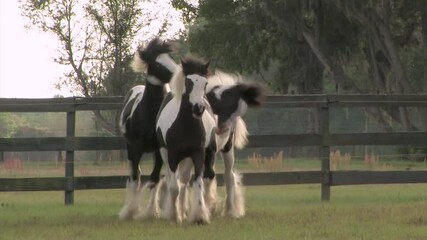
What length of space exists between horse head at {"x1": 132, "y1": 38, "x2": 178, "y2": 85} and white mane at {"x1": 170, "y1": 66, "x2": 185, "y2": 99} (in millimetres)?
737

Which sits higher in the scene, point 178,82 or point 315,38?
point 315,38

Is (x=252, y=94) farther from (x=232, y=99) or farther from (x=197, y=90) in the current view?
(x=197, y=90)

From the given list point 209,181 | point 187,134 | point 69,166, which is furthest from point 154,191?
point 69,166

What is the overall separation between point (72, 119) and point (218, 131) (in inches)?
105

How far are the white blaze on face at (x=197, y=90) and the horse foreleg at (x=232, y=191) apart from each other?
5.47 feet

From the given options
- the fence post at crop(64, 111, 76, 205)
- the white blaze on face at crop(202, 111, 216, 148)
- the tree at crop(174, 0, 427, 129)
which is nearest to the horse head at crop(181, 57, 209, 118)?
the white blaze on face at crop(202, 111, 216, 148)

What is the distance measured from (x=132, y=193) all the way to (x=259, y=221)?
69.7 inches

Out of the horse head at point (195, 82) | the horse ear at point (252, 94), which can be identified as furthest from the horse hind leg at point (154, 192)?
the horse head at point (195, 82)

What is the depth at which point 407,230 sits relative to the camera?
831 cm

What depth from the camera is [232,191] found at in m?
10.5

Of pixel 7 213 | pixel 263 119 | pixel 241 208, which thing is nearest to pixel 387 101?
pixel 241 208

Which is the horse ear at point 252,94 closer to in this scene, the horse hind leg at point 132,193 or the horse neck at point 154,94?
the horse neck at point 154,94

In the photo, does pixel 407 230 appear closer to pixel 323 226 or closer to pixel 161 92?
pixel 323 226

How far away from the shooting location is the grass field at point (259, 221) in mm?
8172
